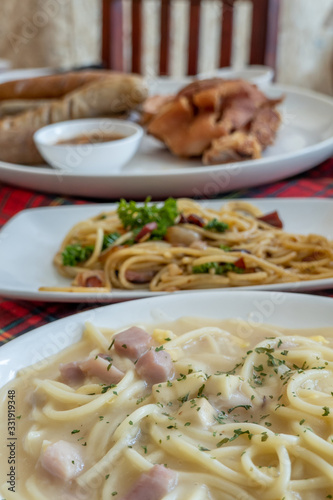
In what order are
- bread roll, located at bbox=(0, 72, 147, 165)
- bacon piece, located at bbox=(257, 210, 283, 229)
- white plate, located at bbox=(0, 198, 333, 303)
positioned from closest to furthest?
white plate, located at bbox=(0, 198, 333, 303) < bacon piece, located at bbox=(257, 210, 283, 229) < bread roll, located at bbox=(0, 72, 147, 165)

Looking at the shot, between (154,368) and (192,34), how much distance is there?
12.3 ft

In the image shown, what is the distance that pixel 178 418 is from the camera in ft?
4.10

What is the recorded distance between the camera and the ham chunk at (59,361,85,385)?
1420 mm

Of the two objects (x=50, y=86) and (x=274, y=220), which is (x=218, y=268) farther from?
(x=50, y=86)

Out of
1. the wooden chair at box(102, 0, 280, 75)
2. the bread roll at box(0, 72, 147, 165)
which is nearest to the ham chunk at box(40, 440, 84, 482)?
the bread roll at box(0, 72, 147, 165)

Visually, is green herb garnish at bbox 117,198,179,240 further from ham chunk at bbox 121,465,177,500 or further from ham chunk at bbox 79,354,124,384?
ham chunk at bbox 121,465,177,500

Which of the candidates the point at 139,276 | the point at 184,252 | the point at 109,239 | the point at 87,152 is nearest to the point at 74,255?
the point at 109,239

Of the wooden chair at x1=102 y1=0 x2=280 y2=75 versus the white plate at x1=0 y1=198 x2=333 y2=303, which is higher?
the wooden chair at x1=102 y1=0 x2=280 y2=75

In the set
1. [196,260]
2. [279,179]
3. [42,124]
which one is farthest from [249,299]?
[42,124]

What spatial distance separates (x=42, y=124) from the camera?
3.18 m

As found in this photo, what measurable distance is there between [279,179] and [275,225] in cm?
64

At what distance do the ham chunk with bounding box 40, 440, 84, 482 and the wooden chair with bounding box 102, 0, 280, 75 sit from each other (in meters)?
3.81

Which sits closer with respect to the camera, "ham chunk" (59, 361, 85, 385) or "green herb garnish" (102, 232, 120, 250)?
"ham chunk" (59, 361, 85, 385)

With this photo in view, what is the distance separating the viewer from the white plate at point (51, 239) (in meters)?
1.80
